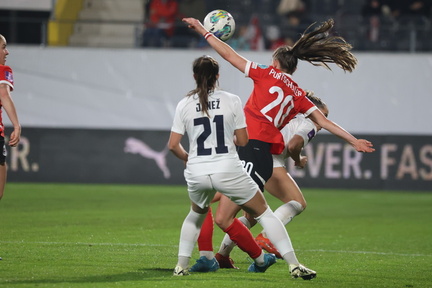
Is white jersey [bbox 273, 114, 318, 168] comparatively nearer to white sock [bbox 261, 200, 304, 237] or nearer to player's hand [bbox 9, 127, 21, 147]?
white sock [bbox 261, 200, 304, 237]

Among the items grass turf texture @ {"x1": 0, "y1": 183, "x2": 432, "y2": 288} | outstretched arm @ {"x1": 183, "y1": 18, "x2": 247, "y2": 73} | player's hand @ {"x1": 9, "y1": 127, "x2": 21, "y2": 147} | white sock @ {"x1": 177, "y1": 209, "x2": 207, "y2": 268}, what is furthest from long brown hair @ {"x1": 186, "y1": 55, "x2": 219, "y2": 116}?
player's hand @ {"x1": 9, "y1": 127, "x2": 21, "y2": 147}

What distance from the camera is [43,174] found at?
20750 millimetres

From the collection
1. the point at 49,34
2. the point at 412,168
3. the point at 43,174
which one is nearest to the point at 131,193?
the point at 43,174

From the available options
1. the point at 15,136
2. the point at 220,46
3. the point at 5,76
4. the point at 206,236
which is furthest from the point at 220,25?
the point at 15,136

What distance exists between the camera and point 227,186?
7.01 metres

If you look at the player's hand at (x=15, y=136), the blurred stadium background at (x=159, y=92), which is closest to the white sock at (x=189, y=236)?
the player's hand at (x=15, y=136)

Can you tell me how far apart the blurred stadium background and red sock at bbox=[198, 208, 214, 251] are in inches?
503

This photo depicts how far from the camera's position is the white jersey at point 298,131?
29.0 feet

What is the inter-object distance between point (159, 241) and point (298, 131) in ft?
8.44

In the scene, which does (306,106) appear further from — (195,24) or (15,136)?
(15,136)

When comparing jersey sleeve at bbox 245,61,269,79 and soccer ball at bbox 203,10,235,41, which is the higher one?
soccer ball at bbox 203,10,235,41

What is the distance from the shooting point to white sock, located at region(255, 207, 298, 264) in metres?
7.20

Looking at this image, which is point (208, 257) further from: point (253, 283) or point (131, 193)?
point (131, 193)

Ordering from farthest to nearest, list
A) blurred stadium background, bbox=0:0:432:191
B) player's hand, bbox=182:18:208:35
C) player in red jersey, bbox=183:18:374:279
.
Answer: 1. blurred stadium background, bbox=0:0:432:191
2. player in red jersey, bbox=183:18:374:279
3. player's hand, bbox=182:18:208:35
